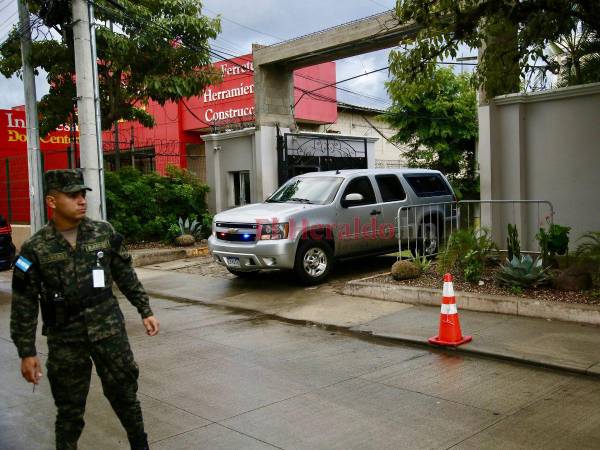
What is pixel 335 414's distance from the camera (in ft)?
15.4

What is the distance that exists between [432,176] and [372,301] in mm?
4387

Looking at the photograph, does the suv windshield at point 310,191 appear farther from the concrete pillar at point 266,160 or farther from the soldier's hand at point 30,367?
the soldier's hand at point 30,367

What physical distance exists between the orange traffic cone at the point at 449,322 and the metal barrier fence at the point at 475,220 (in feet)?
12.9

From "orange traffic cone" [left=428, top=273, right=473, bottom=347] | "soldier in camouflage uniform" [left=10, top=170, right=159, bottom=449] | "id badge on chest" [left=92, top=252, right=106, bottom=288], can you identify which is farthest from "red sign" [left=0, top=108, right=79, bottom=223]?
"id badge on chest" [left=92, top=252, right=106, bottom=288]

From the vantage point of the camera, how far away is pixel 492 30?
30.2ft

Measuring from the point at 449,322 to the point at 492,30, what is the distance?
492 cm

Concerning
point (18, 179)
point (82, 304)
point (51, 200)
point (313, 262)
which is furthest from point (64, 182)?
point (18, 179)

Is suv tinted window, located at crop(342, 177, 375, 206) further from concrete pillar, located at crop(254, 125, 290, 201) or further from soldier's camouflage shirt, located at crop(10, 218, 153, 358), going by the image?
soldier's camouflage shirt, located at crop(10, 218, 153, 358)

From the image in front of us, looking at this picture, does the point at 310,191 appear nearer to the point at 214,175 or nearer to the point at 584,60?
the point at 584,60

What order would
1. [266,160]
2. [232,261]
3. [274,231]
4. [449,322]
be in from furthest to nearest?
[266,160], [232,261], [274,231], [449,322]

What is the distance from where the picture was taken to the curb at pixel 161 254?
14.0 metres

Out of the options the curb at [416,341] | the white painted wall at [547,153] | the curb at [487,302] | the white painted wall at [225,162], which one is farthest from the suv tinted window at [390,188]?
the white painted wall at [225,162]

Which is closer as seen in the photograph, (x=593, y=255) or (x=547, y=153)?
(x=593, y=255)

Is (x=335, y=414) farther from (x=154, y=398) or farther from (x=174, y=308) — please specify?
(x=174, y=308)
